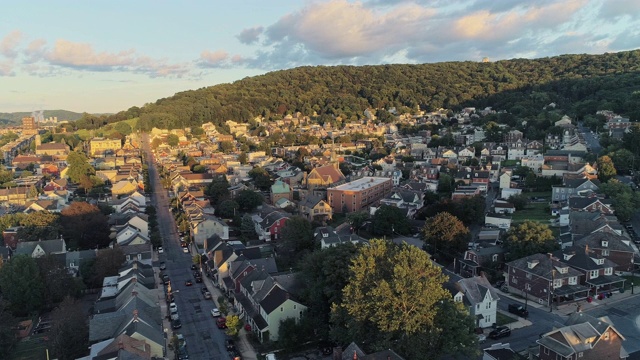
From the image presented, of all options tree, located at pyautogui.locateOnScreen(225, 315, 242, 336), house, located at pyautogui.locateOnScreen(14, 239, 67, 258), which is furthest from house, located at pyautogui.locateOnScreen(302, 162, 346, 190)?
tree, located at pyautogui.locateOnScreen(225, 315, 242, 336)

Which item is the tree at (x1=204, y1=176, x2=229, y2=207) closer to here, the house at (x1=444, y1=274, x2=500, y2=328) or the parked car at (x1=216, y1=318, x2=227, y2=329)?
the parked car at (x1=216, y1=318, x2=227, y2=329)

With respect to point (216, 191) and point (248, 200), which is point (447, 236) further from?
point (216, 191)

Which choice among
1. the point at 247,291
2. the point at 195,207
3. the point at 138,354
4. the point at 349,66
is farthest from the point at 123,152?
the point at 349,66

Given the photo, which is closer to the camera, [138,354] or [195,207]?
[138,354]

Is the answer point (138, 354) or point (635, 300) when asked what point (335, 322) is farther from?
point (635, 300)

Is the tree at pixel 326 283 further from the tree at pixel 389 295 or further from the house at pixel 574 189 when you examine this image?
the house at pixel 574 189

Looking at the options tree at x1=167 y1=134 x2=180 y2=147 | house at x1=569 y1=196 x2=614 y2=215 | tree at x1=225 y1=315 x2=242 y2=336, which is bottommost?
tree at x1=225 y1=315 x2=242 y2=336
